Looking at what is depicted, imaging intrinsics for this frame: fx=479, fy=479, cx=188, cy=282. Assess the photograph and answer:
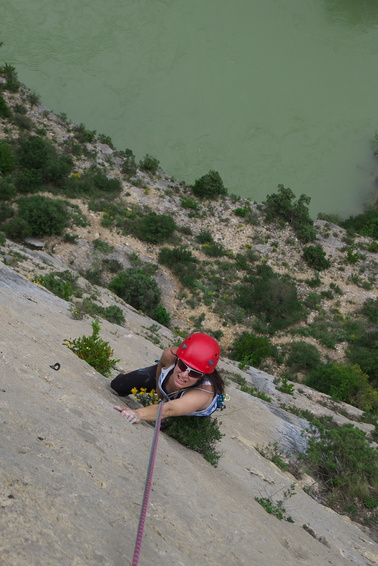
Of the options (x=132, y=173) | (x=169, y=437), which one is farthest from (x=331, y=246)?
(x=169, y=437)

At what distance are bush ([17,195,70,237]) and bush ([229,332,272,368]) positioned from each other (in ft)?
24.1

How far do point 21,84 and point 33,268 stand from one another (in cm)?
1552

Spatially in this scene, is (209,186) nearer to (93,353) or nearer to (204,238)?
(204,238)

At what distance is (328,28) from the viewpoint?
31547 mm

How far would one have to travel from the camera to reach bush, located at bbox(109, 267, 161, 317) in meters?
15.4

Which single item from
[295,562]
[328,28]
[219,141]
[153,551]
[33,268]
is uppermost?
[328,28]

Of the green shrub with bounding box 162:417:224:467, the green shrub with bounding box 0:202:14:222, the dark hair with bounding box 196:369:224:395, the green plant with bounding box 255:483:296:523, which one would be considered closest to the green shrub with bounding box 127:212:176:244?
the green shrub with bounding box 0:202:14:222

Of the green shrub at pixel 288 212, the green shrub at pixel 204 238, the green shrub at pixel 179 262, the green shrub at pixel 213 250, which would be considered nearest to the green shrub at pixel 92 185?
the green shrub at pixel 179 262

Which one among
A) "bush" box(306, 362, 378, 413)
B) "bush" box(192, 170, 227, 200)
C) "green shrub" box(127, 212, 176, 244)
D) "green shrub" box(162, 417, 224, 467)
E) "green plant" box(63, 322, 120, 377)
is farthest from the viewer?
"bush" box(192, 170, 227, 200)

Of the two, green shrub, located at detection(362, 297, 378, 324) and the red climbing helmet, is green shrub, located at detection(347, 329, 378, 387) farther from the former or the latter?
the red climbing helmet

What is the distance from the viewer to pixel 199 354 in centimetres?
406

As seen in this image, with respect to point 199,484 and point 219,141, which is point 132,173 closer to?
point 219,141

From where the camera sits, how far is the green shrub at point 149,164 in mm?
21812

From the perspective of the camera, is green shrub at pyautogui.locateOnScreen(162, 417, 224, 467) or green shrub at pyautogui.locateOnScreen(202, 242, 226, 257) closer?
green shrub at pyautogui.locateOnScreen(162, 417, 224, 467)
